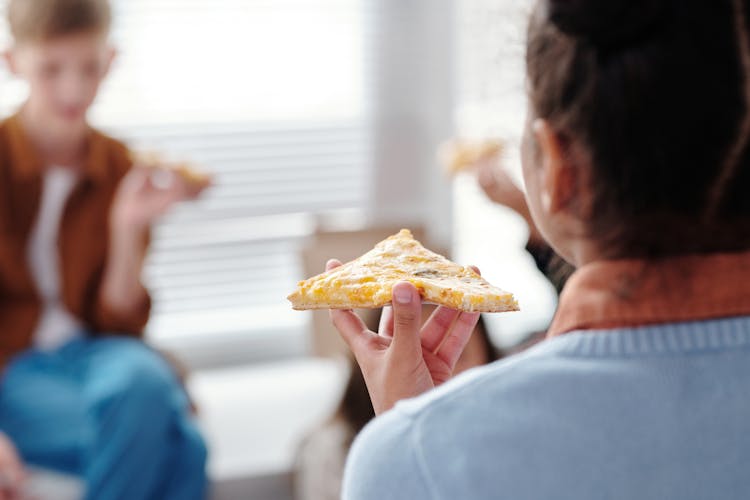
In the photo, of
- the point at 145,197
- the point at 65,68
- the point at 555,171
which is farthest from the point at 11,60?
the point at 555,171

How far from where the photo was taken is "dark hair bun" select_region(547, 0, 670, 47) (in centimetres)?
53

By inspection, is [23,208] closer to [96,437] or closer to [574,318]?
[96,437]

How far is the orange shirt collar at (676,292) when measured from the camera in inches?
22.7

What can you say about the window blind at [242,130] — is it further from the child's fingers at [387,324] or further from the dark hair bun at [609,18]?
the dark hair bun at [609,18]

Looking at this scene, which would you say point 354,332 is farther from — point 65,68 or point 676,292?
point 65,68

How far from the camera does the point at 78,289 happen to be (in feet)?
6.36

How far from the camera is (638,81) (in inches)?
21.3

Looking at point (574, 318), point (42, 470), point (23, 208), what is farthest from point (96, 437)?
point (574, 318)

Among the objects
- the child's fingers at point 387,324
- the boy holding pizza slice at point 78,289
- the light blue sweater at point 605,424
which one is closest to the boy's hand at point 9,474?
the boy holding pizza slice at point 78,289

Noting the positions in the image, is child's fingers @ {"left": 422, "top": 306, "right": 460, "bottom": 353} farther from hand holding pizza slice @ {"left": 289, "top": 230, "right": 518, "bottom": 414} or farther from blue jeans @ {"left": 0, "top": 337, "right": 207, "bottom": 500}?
blue jeans @ {"left": 0, "top": 337, "right": 207, "bottom": 500}

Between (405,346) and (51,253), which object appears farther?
(51,253)

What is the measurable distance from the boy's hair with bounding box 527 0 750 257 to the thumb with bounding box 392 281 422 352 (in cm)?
16

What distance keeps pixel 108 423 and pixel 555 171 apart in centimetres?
135

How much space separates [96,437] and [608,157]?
4.61 feet
